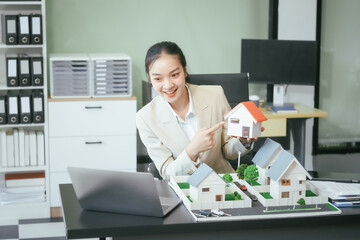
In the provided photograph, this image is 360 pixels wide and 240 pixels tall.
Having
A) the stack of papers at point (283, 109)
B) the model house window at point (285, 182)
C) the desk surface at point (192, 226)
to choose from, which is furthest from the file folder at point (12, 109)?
the model house window at point (285, 182)

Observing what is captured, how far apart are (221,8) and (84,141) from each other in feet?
5.48

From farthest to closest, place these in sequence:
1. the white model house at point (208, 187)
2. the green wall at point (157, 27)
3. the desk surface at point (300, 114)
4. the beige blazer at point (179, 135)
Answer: the green wall at point (157, 27), the desk surface at point (300, 114), the beige blazer at point (179, 135), the white model house at point (208, 187)

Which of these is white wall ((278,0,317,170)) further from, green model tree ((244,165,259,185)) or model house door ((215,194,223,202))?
model house door ((215,194,223,202))

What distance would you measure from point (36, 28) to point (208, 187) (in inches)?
93.3

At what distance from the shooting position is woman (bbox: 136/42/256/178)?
2.59 m

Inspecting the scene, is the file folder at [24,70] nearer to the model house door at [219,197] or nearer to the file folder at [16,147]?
the file folder at [16,147]

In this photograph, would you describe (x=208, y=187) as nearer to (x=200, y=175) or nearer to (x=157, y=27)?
(x=200, y=175)

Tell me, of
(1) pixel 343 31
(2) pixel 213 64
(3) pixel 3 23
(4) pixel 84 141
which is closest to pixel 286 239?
(4) pixel 84 141

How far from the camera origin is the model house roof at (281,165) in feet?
6.95

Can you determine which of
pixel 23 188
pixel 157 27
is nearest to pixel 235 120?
pixel 23 188

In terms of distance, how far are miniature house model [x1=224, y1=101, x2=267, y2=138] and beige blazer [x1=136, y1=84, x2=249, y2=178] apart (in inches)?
11.4

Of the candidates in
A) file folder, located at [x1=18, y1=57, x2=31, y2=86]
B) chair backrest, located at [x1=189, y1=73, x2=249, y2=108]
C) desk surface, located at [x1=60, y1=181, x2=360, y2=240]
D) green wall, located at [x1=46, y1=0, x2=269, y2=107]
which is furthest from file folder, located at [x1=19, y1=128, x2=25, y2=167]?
desk surface, located at [x1=60, y1=181, x2=360, y2=240]

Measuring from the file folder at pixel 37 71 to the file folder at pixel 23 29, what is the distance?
14cm

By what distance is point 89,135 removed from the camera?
14.0ft
